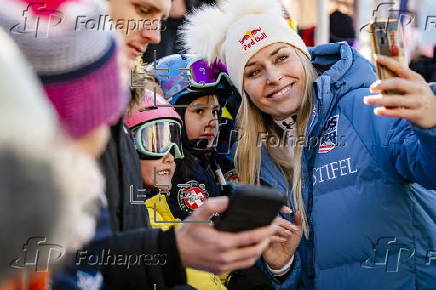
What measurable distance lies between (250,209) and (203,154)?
5.62 feet

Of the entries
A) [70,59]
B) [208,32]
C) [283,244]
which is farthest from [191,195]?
[70,59]

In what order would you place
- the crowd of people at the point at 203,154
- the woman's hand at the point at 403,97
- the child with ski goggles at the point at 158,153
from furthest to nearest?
the child with ski goggles at the point at 158,153
the woman's hand at the point at 403,97
the crowd of people at the point at 203,154

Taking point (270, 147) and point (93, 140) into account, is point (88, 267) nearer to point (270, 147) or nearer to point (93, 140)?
point (93, 140)

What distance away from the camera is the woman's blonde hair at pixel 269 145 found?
8.05 feet

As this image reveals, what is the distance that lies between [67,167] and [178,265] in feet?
2.30

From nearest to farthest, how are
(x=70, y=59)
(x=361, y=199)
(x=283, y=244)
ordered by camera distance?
(x=70, y=59) < (x=361, y=199) < (x=283, y=244)

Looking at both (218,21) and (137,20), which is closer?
(137,20)

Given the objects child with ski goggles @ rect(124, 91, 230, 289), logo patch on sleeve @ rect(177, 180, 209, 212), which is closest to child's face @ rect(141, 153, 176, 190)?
child with ski goggles @ rect(124, 91, 230, 289)

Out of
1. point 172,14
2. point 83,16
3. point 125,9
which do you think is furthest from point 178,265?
point 172,14

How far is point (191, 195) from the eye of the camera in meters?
2.86

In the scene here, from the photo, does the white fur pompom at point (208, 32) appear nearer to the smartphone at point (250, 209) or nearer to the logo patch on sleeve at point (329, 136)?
the logo patch on sleeve at point (329, 136)

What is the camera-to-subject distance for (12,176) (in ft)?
2.22
